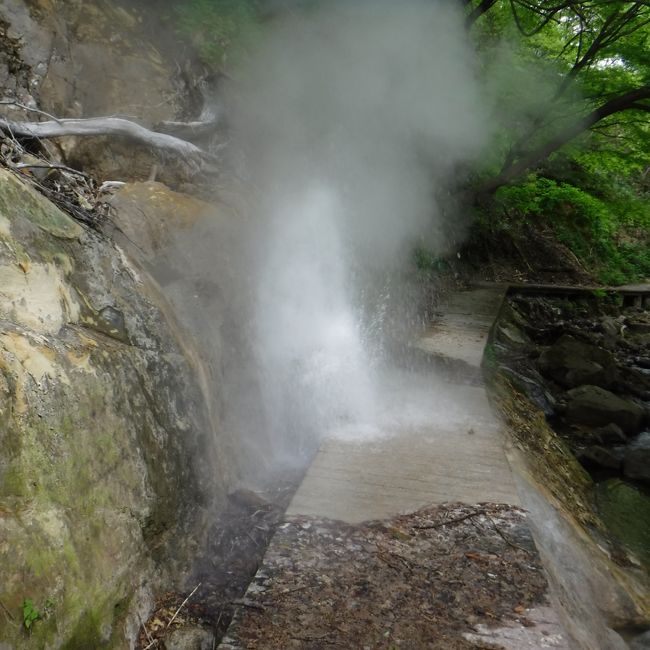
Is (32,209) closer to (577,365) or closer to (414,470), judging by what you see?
(414,470)

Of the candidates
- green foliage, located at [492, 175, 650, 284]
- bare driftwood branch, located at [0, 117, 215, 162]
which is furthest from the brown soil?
bare driftwood branch, located at [0, 117, 215, 162]

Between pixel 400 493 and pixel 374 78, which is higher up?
pixel 374 78

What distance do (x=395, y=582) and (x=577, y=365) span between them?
21.6ft

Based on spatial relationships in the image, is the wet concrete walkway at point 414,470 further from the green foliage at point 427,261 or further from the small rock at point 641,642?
the green foliage at point 427,261

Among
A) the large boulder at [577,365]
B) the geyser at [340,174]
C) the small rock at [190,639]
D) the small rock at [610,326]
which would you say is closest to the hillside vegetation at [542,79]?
the geyser at [340,174]

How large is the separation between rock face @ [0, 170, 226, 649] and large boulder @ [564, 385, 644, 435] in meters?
5.66

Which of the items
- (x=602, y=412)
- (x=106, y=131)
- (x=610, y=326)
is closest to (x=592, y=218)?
(x=610, y=326)

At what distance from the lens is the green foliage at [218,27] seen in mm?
5328

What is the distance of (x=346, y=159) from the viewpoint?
6.93 meters

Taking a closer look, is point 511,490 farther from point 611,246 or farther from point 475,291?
point 611,246

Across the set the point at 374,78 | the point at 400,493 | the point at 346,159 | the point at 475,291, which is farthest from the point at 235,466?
the point at 475,291

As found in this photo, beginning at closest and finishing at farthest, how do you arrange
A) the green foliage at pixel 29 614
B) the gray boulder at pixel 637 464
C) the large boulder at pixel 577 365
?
the green foliage at pixel 29 614
the gray boulder at pixel 637 464
the large boulder at pixel 577 365

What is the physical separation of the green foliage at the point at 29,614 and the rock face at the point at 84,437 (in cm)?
2

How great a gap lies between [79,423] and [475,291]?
907 cm
